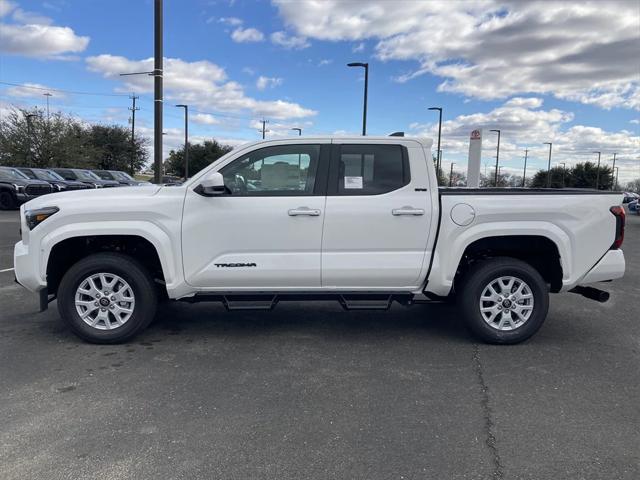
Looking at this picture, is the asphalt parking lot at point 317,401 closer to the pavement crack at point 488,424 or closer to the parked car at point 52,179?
the pavement crack at point 488,424

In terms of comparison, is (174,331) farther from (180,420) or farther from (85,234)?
(180,420)

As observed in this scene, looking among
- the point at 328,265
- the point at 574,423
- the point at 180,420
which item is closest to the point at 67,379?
the point at 180,420

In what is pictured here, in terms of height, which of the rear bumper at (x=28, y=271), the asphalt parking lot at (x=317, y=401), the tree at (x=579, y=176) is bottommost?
the asphalt parking lot at (x=317, y=401)

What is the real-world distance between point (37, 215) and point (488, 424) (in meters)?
4.11

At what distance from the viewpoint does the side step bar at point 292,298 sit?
4914 millimetres

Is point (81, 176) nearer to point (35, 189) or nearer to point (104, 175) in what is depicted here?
Answer: point (104, 175)

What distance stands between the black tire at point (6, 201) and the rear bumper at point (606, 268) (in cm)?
2104

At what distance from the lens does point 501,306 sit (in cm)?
493

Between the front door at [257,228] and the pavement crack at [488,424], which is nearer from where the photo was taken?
the pavement crack at [488,424]

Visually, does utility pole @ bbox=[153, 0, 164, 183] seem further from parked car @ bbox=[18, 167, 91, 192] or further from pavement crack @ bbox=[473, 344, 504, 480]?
parked car @ bbox=[18, 167, 91, 192]

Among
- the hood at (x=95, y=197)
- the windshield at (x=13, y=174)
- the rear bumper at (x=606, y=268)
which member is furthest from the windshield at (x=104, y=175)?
the rear bumper at (x=606, y=268)

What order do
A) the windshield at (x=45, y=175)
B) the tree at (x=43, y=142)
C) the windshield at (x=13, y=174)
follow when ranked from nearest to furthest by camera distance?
the windshield at (x=13, y=174)
the windshield at (x=45, y=175)
the tree at (x=43, y=142)

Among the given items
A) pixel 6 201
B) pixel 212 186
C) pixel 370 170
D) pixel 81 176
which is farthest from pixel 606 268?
pixel 81 176

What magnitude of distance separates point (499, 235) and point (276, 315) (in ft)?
8.56
